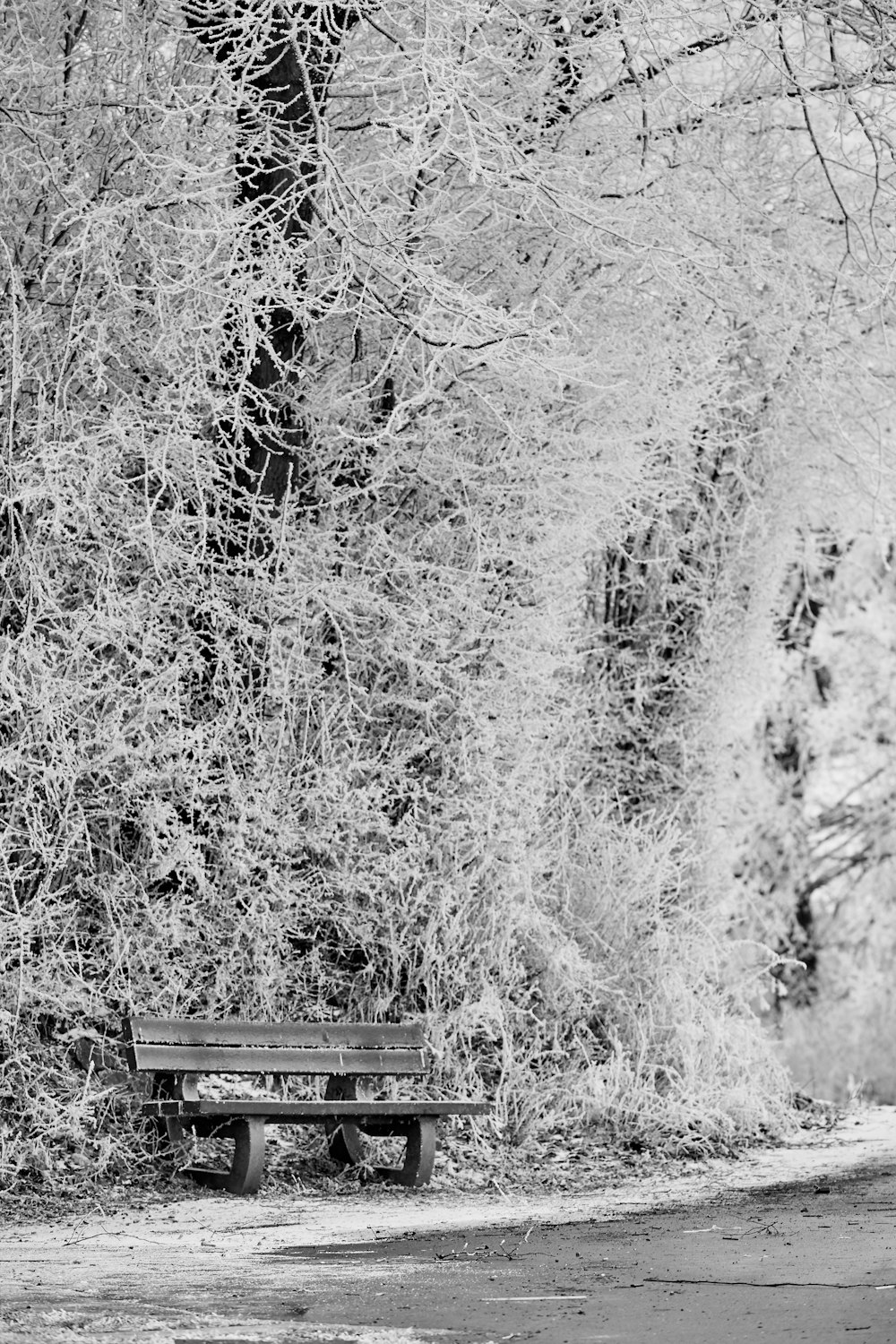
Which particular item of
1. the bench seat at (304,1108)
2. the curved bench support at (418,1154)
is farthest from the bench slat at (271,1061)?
the curved bench support at (418,1154)

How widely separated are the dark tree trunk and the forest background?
43 mm

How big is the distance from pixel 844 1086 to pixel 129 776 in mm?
9147

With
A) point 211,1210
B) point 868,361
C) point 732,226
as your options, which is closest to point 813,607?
point 868,361

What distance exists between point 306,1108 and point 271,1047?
351 millimetres

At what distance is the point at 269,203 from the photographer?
842cm

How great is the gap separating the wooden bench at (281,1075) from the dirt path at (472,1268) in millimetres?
252

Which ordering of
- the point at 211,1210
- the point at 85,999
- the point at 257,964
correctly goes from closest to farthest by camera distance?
the point at 211,1210 → the point at 85,999 → the point at 257,964

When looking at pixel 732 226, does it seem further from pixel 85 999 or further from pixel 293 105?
pixel 85 999

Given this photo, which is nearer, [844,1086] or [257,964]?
[257,964]

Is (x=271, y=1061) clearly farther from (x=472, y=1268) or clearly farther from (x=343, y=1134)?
(x=472, y=1268)

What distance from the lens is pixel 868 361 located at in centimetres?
1177

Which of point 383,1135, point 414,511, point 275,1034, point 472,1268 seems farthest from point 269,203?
point 472,1268

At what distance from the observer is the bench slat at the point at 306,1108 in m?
6.95

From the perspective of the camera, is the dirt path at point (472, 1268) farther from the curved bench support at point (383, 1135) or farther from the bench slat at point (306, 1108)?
the bench slat at point (306, 1108)
